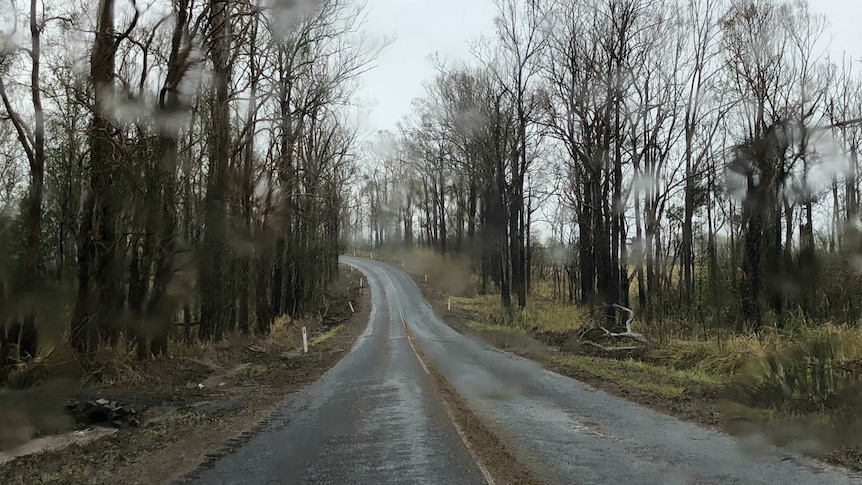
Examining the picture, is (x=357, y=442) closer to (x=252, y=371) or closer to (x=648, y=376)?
(x=648, y=376)

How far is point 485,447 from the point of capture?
27.1ft

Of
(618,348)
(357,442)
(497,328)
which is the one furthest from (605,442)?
(497,328)

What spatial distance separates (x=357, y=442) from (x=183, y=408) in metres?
4.97

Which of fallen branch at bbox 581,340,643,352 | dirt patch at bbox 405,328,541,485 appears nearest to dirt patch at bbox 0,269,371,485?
dirt patch at bbox 405,328,541,485

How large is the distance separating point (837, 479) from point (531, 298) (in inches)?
1478

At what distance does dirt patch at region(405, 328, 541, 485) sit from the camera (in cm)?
690

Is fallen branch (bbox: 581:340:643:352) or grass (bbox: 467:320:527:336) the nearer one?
fallen branch (bbox: 581:340:643:352)

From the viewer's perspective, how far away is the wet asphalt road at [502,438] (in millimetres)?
6953

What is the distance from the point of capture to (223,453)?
8.38 metres

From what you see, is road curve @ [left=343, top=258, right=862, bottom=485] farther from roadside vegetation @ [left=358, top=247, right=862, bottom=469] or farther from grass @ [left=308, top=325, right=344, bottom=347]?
grass @ [left=308, top=325, right=344, bottom=347]

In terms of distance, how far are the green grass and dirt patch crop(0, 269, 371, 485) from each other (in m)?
6.88

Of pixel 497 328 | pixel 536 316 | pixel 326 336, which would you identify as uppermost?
pixel 536 316

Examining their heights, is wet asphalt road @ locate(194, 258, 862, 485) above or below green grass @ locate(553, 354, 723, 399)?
above

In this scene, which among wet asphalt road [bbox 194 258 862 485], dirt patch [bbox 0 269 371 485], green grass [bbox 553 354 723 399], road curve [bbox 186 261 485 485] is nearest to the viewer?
wet asphalt road [bbox 194 258 862 485]
